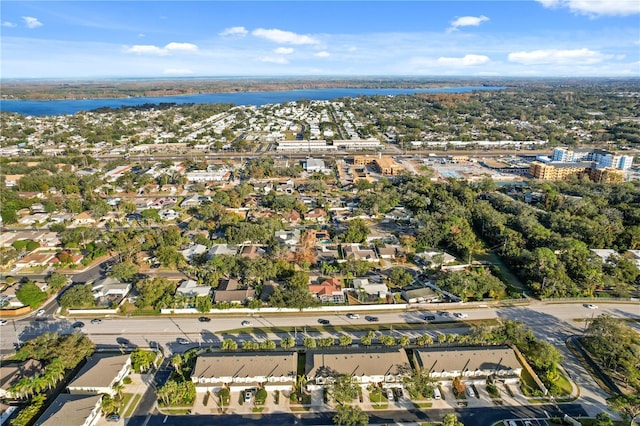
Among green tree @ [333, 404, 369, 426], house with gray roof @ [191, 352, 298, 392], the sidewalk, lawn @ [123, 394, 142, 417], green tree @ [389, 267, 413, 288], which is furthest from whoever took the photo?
green tree @ [389, 267, 413, 288]

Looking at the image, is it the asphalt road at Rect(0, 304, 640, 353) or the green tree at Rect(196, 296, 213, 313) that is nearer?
the asphalt road at Rect(0, 304, 640, 353)

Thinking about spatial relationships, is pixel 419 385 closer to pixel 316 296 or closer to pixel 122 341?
pixel 316 296

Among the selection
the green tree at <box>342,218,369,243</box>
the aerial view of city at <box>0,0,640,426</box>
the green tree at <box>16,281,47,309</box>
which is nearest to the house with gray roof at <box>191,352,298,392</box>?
the aerial view of city at <box>0,0,640,426</box>

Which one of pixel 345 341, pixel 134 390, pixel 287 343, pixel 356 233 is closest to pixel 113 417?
pixel 134 390

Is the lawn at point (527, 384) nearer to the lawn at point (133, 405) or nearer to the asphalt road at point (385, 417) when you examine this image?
the asphalt road at point (385, 417)

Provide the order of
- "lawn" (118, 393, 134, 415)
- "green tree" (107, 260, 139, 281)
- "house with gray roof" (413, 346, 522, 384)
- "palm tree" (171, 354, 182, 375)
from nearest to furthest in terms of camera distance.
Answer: "lawn" (118, 393, 134, 415) < "house with gray roof" (413, 346, 522, 384) < "palm tree" (171, 354, 182, 375) < "green tree" (107, 260, 139, 281)

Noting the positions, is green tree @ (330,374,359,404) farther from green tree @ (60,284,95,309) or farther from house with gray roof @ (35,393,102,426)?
green tree @ (60,284,95,309)

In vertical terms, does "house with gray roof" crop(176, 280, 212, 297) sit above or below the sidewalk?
above
